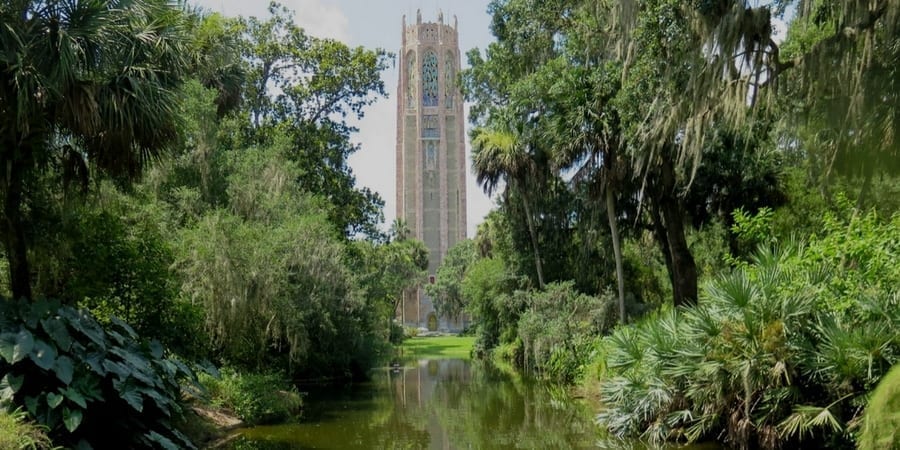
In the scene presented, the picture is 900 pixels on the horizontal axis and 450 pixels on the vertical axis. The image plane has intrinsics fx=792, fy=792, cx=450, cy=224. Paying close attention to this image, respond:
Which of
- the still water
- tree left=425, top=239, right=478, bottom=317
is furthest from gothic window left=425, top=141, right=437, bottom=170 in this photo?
the still water

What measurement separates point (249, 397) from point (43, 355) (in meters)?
8.19

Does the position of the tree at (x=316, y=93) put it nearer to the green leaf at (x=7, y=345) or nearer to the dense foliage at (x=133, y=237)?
the dense foliage at (x=133, y=237)

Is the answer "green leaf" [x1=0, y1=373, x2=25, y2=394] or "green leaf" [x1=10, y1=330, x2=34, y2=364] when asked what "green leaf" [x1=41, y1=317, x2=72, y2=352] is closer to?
"green leaf" [x1=10, y1=330, x2=34, y2=364]

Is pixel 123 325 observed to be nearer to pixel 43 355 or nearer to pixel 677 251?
pixel 43 355

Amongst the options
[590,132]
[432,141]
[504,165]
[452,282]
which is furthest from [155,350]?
[432,141]

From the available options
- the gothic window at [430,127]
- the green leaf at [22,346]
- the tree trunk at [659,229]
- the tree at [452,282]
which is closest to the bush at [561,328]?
the tree trunk at [659,229]

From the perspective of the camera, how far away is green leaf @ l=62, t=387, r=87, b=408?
24.1 ft

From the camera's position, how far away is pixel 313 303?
21172 millimetres

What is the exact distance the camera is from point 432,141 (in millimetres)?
89688

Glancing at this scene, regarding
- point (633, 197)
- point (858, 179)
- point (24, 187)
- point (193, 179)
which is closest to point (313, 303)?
point (193, 179)

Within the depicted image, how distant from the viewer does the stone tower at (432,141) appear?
8956 cm

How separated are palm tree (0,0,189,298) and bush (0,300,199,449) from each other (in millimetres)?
1927

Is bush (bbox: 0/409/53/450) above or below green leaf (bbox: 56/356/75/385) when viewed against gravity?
below

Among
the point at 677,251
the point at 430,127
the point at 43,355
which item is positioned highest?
the point at 430,127
